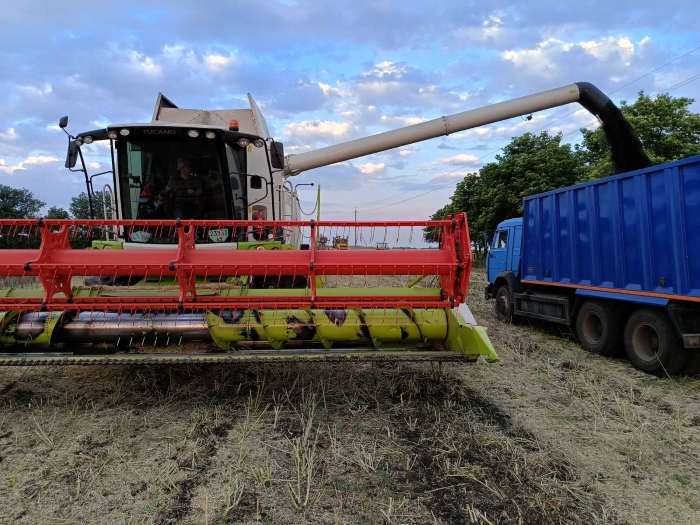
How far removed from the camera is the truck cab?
955cm

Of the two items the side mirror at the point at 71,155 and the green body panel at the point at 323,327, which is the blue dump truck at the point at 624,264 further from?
the side mirror at the point at 71,155

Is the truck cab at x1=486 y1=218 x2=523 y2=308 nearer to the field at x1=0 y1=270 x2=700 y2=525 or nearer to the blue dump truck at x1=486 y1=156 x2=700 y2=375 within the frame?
the blue dump truck at x1=486 y1=156 x2=700 y2=375

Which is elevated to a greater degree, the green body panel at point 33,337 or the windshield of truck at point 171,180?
the windshield of truck at point 171,180

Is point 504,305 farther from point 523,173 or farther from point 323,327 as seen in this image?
point 523,173

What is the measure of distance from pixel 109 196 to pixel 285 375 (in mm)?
3230

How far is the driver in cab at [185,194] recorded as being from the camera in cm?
554

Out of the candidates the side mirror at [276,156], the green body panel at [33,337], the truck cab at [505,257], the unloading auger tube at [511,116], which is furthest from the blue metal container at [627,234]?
the green body panel at [33,337]

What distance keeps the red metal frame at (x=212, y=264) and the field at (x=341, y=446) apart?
935 millimetres

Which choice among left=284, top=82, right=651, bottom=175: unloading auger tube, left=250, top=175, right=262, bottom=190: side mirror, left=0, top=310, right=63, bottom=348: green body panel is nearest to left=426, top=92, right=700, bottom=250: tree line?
left=284, top=82, right=651, bottom=175: unloading auger tube

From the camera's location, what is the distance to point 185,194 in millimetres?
5566

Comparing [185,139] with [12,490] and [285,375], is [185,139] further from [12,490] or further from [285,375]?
[12,490]

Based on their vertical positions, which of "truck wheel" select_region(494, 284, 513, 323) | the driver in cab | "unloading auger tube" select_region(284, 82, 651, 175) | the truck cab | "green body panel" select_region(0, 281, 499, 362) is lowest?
"truck wheel" select_region(494, 284, 513, 323)

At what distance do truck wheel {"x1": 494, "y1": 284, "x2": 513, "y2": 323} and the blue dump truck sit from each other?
0.86 feet

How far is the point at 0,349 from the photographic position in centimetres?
418
